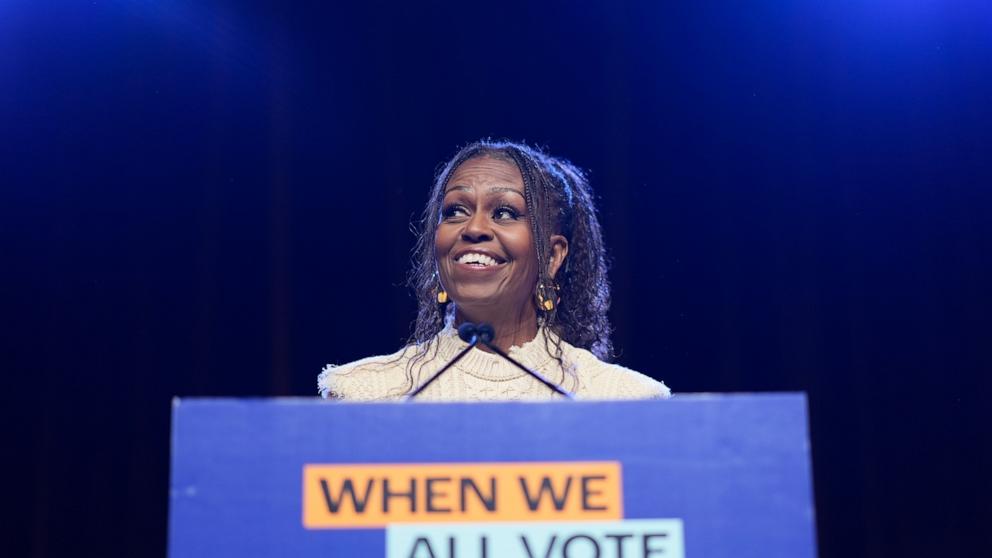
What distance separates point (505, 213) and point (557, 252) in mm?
219

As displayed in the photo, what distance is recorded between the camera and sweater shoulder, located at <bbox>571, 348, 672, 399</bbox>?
8.42 feet

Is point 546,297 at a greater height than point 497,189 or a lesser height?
lesser

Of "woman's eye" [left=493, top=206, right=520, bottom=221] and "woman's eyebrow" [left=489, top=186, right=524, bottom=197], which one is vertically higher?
"woman's eyebrow" [left=489, top=186, right=524, bottom=197]

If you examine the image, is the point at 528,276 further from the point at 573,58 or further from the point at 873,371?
the point at 873,371

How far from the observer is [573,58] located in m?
3.61

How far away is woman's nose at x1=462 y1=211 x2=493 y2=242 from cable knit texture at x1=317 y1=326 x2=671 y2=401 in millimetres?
258

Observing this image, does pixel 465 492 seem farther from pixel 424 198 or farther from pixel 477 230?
pixel 424 198

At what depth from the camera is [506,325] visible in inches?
105

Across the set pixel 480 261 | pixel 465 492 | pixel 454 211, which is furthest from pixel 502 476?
pixel 454 211

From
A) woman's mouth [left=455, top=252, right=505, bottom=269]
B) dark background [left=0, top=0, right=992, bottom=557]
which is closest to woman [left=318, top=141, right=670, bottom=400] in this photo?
woman's mouth [left=455, top=252, right=505, bottom=269]

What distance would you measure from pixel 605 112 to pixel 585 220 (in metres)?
0.79

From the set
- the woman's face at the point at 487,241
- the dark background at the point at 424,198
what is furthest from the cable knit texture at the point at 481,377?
the dark background at the point at 424,198

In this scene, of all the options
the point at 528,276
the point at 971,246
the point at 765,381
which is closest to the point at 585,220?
the point at 528,276

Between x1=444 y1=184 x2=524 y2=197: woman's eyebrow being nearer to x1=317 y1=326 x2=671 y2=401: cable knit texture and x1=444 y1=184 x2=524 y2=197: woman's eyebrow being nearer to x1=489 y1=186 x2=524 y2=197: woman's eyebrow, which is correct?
x1=489 y1=186 x2=524 y2=197: woman's eyebrow
